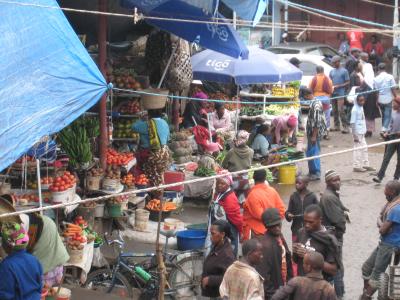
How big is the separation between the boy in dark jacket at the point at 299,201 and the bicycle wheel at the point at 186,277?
4.08 feet

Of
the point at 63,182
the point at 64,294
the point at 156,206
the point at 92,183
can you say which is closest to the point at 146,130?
the point at 156,206

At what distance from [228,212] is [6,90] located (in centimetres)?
379

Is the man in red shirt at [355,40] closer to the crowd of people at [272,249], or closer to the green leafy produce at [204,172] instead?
the green leafy produce at [204,172]

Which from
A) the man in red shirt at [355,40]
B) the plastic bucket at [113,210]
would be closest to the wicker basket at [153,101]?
the plastic bucket at [113,210]

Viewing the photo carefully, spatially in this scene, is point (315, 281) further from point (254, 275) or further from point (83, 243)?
point (83, 243)

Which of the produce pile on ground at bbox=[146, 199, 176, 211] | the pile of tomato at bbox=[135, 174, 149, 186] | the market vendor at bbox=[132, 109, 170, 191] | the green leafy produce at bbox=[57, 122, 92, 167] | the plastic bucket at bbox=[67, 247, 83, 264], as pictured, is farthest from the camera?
the market vendor at bbox=[132, 109, 170, 191]

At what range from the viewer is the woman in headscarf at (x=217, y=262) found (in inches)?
322

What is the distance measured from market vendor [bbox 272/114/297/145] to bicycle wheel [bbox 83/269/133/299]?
24.3 feet

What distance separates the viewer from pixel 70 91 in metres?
7.53

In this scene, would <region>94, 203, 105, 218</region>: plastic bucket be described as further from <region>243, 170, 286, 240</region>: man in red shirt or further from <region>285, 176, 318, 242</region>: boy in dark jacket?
<region>285, 176, 318, 242</region>: boy in dark jacket

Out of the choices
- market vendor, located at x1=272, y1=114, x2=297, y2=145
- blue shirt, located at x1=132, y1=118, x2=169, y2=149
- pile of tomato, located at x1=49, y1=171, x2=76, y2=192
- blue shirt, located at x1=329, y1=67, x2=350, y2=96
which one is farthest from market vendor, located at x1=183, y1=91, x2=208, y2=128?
pile of tomato, located at x1=49, y1=171, x2=76, y2=192

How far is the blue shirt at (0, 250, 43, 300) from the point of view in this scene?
7020mm

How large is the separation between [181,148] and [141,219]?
9.41ft

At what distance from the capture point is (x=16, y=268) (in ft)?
23.1
